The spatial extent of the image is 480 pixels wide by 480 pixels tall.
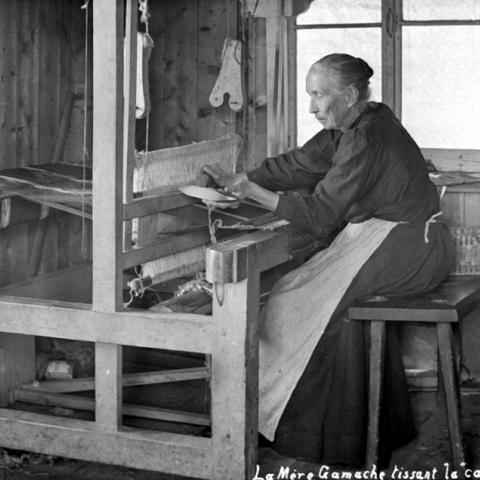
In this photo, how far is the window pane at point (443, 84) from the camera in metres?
4.45

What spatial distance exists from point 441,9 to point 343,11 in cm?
46

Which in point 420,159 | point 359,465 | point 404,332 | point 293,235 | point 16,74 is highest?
point 16,74

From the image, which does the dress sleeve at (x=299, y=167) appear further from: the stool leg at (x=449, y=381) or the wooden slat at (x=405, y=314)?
the stool leg at (x=449, y=381)

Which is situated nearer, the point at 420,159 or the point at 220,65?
the point at 420,159

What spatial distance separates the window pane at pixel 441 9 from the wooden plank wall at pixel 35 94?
1666mm

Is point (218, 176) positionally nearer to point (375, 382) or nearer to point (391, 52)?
point (375, 382)

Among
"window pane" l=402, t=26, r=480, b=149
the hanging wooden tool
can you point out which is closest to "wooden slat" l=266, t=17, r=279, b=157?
the hanging wooden tool

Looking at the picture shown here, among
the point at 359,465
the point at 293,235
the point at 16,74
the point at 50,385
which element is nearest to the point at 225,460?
the point at 359,465

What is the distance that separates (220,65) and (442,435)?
7.04 feet

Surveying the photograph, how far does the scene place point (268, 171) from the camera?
162 inches

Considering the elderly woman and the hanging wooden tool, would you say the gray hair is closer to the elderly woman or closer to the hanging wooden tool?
the elderly woman

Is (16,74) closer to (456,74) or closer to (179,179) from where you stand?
(179,179)

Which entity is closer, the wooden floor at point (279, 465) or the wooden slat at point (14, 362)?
the wooden floor at point (279, 465)

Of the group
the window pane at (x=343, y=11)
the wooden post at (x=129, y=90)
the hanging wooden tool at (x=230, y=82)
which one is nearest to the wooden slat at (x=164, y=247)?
the wooden post at (x=129, y=90)
